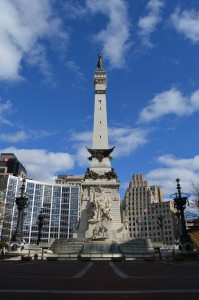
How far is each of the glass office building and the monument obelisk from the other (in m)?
70.5

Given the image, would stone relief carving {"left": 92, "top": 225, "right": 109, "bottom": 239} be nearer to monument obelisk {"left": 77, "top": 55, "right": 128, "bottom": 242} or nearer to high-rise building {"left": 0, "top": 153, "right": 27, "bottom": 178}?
monument obelisk {"left": 77, "top": 55, "right": 128, "bottom": 242}

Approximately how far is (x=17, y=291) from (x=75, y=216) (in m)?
116

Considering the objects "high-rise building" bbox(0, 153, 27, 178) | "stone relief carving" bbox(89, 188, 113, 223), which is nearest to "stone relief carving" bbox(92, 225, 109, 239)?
"stone relief carving" bbox(89, 188, 113, 223)

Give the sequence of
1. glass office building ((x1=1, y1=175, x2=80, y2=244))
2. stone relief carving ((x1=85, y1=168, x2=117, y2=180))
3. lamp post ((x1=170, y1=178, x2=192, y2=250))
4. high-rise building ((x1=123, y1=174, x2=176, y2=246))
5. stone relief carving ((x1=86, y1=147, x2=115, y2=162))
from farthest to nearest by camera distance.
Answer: high-rise building ((x1=123, y1=174, x2=176, y2=246)) < glass office building ((x1=1, y1=175, x2=80, y2=244)) < stone relief carving ((x1=86, y1=147, x2=115, y2=162)) < stone relief carving ((x1=85, y1=168, x2=117, y2=180)) < lamp post ((x1=170, y1=178, x2=192, y2=250))

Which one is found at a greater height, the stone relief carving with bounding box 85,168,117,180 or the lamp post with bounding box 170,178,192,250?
the stone relief carving with bounding box 85,168,117,180

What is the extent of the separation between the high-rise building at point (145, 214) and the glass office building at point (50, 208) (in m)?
23.6

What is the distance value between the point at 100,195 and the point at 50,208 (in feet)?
273

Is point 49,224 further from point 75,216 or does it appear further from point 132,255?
point 132,255

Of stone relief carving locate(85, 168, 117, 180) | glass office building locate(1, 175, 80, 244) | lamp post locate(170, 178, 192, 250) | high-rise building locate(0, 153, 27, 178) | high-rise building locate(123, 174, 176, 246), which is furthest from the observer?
high-rise building locate(0, 153, 27, 178)

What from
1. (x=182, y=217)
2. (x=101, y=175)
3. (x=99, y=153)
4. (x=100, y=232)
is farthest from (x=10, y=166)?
(x=182, y=217)

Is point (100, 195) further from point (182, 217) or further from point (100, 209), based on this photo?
point (182, 217)

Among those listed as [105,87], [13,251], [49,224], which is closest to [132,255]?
[13,251]

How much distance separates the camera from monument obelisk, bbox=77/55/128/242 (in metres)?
38.0

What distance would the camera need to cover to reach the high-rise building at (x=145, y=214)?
116m
